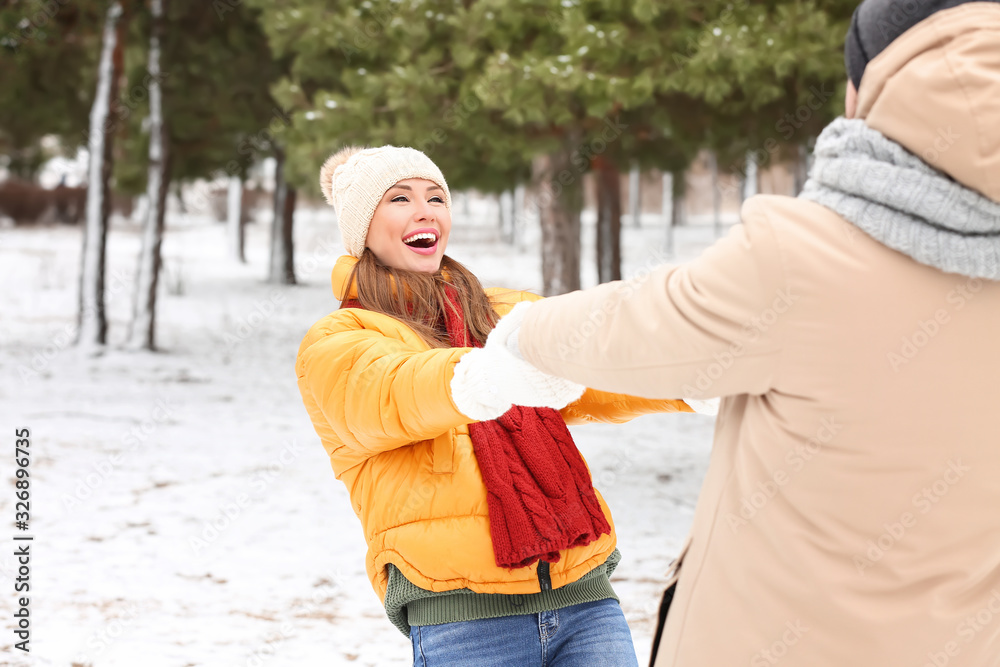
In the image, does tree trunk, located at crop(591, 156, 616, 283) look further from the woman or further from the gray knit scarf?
the gray knit scarf

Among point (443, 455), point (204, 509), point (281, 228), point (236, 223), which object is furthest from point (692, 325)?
point (236, 223)

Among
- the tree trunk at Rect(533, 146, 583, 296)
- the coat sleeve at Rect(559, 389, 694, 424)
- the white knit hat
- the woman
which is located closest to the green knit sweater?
the woman

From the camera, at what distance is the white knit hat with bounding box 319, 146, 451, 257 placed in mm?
2152

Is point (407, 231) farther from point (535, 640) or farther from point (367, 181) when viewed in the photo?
point (535, 640)

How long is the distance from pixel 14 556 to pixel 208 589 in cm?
117

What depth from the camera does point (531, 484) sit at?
1878 mm

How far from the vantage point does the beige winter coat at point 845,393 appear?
44.8 inches

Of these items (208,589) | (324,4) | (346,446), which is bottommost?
(208,589)

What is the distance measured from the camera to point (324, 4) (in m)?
8.75

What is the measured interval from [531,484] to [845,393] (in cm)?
82

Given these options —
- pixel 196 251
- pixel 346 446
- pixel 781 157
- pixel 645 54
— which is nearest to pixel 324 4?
pixel 645 54

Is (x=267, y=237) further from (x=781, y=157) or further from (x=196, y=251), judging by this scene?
(x=781, y=157)

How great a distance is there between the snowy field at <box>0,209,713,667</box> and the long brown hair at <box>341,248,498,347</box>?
196cm

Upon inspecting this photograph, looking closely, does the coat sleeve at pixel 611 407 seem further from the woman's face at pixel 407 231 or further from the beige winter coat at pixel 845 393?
the beige winter coat at pixel 845 393
